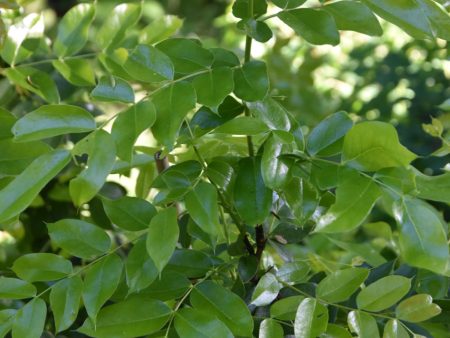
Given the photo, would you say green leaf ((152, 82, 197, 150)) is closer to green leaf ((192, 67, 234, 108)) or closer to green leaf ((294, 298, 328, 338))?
green leaf ((192, 67, 234, 108))

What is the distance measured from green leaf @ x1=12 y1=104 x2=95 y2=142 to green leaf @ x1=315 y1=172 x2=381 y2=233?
0.58 ft

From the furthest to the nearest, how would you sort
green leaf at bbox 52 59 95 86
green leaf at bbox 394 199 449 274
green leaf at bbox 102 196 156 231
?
green leaf at bbox 52 59 95 86 → green leaf at bbox 102 196 156 231 → green leaf at bbox 394 199 449 274

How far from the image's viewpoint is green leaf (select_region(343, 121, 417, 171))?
1.61 ft

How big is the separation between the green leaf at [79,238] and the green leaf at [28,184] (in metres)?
0.06

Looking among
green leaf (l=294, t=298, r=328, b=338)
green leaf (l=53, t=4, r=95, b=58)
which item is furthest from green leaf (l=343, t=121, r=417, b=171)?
green leaf (l=53, t=4, r=95, b=58)

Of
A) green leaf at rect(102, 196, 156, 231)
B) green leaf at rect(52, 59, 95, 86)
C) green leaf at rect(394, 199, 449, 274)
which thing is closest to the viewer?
green leaf at rect(394, 199, 449, 274)

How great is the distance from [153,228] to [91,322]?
0.09 metres

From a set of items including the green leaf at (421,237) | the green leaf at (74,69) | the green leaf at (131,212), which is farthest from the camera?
the green leaf at (74,69)

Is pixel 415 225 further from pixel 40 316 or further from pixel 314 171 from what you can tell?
pixel 40 316

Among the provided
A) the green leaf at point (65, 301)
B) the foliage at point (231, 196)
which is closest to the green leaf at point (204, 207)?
the foliage at point (231, 196)

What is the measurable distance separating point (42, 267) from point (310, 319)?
0.21 metres

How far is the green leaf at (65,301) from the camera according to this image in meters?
0.54

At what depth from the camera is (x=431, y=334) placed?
0.62m

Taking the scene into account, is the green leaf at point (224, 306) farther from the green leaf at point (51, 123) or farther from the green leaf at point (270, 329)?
the green leaf at point (51, 123)
